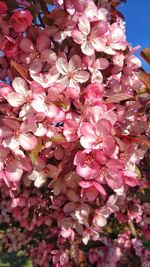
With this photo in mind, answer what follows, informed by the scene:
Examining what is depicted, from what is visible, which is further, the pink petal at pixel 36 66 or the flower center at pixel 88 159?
the pink petal at pixel 36 66

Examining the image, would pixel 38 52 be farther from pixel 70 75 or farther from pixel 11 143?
pixel 11 143

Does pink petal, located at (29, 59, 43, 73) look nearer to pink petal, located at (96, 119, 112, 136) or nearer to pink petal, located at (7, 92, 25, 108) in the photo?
pink petal, located at (7, 92, 25, 108)

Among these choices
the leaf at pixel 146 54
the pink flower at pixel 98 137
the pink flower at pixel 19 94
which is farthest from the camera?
the leaf at pixel 146 54

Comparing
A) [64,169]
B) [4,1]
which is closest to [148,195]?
[64,169]

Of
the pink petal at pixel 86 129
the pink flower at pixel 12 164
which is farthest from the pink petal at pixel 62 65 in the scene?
the pink flower at pixel 12 164

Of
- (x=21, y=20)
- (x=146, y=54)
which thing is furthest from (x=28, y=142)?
(x=146, y=54)

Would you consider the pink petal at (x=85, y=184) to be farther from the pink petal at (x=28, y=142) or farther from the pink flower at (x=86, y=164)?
the pink petal at (x=28, y=142)

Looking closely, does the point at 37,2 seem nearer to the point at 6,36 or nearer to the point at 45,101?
the point at 6,36

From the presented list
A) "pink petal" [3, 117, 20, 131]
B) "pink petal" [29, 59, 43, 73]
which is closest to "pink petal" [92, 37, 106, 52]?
"pink petal" [29, 59, 43, 73]
